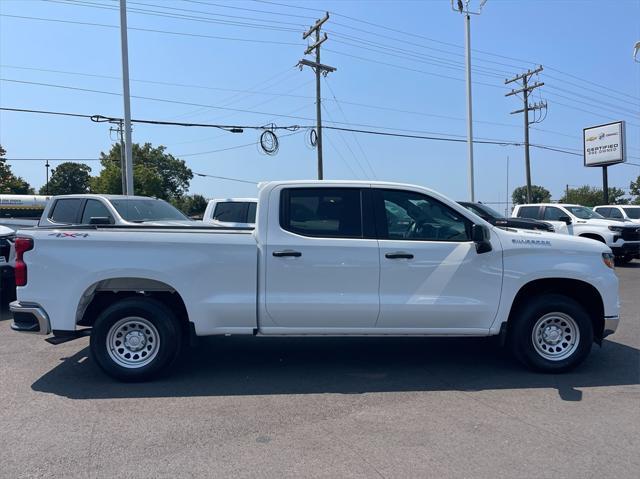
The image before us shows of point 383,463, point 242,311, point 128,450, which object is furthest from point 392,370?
point 128,450

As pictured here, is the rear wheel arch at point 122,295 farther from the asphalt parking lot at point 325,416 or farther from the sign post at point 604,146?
the sign post at point 604,146

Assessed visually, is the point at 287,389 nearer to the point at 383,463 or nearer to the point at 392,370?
the point at 392,370

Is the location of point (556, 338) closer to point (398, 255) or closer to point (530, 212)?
point (398, 255)

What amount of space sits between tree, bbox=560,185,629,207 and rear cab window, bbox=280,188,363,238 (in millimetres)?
87745

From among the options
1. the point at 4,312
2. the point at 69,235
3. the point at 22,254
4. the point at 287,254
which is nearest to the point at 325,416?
the point at 287,254

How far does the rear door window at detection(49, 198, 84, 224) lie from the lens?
11.0 m

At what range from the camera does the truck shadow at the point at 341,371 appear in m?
5.36

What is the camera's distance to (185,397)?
5.13 meters

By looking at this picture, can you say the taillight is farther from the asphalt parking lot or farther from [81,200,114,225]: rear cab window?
[81,200,114,225]: rear cab window

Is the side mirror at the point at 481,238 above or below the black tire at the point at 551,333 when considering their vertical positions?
above

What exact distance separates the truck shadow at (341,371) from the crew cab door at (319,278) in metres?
0.61

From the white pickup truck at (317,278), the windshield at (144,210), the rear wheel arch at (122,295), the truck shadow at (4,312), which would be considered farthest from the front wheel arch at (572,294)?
the truck shadow at (4,312)

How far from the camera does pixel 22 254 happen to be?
5430mm

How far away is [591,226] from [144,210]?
1299 centimetres
